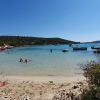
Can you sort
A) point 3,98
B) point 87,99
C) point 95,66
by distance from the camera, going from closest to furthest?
point 87,99
point 95,66
point 3,98

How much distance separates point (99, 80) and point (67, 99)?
5.51 feet

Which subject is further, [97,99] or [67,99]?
[67,99]

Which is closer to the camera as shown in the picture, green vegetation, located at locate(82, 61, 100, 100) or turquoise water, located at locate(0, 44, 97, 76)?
green vegetation, located at locate(82, 61, 100, 100)

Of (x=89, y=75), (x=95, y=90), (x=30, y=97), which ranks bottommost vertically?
(x=30, y=97)

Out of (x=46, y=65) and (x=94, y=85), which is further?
(x=46, y=65)

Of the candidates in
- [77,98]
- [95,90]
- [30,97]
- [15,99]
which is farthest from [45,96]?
[95,90]

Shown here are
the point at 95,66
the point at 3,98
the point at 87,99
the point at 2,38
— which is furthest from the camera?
the point at 2,38

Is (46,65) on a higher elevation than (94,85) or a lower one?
lower

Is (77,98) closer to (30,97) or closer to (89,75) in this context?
(89,75)

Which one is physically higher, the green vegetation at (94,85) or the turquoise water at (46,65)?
the green vegetation at (94,85)

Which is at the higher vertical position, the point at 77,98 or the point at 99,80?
the point at 99,80

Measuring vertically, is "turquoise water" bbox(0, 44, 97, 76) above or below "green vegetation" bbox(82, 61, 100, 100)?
below

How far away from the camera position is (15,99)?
1109cm

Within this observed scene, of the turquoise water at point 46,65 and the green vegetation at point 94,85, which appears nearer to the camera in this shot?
the green vegetation at point 94,85
